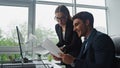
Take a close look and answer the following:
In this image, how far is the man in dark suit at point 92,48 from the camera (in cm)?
119

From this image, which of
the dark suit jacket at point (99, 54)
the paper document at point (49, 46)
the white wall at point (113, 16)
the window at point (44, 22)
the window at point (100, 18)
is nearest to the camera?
the dark suit jacket at point (99, 54)

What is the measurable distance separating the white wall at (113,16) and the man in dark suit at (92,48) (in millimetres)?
2726

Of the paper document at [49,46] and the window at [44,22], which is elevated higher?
the window at [44,22]

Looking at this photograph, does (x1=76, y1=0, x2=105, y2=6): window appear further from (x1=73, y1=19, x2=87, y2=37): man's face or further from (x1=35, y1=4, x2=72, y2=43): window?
(x1=73, y1=19, x2=87, y2=37): man's face

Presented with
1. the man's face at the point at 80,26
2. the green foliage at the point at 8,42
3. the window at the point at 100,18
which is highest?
the window at the point at 100,18

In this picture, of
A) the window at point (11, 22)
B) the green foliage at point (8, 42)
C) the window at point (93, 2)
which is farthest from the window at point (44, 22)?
the window at point (93, 2)

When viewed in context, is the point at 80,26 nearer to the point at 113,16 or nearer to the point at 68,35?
the point at 68,35

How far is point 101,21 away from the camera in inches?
165

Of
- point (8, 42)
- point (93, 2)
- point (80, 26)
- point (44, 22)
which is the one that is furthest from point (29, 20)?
point (80, 26)

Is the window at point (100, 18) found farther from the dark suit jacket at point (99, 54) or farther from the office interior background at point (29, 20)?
the dark suit jacket at point (99, 54)

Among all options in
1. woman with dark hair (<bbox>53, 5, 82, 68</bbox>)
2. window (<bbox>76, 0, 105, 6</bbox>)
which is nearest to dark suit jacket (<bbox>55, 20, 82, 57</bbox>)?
woman with dark hair (<bbox>53, 5, 82, 68</bbox>)

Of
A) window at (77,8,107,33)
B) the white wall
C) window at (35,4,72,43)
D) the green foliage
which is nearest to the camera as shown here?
the green foliage

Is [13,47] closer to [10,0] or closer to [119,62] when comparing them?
[10,0]

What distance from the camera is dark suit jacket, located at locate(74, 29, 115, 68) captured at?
118cm
